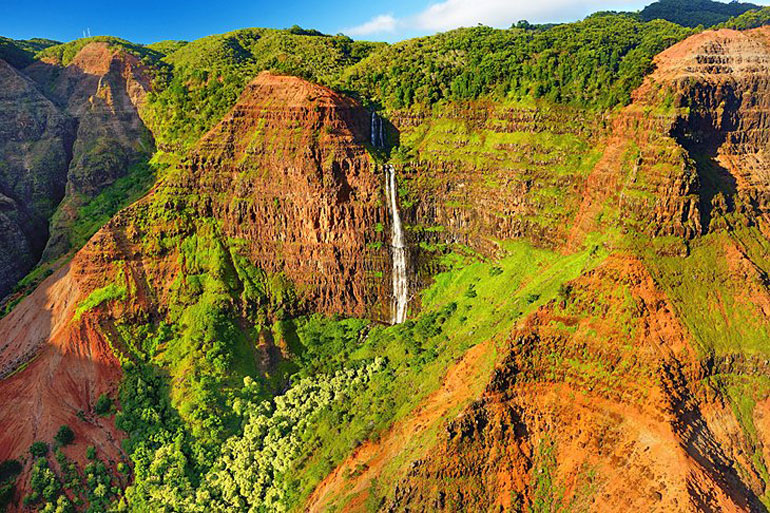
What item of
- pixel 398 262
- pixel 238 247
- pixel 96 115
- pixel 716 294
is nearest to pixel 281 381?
pixel 238 247

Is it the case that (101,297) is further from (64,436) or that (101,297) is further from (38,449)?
(38,449)

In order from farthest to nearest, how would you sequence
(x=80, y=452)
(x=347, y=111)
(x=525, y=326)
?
(x=347, y=111), (x=80, y=452), (x=525, y=326)

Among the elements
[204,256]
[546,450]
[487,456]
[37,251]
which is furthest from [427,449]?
[37,251]

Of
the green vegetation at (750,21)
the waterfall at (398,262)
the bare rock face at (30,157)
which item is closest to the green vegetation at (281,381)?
the waterfall at (398,262)

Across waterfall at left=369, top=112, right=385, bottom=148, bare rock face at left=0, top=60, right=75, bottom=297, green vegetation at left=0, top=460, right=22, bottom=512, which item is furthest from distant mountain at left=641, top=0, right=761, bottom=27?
green vegetation at left=0, top=460, right=22, bottom=512

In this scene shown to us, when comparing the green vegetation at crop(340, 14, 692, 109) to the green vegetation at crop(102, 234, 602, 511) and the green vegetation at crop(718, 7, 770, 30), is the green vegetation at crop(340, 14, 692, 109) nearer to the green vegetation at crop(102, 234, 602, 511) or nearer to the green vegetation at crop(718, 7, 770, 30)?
the green vegetation at crop(718, 7, 770, 30)

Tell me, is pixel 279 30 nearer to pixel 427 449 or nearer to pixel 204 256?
pixel 204 256
